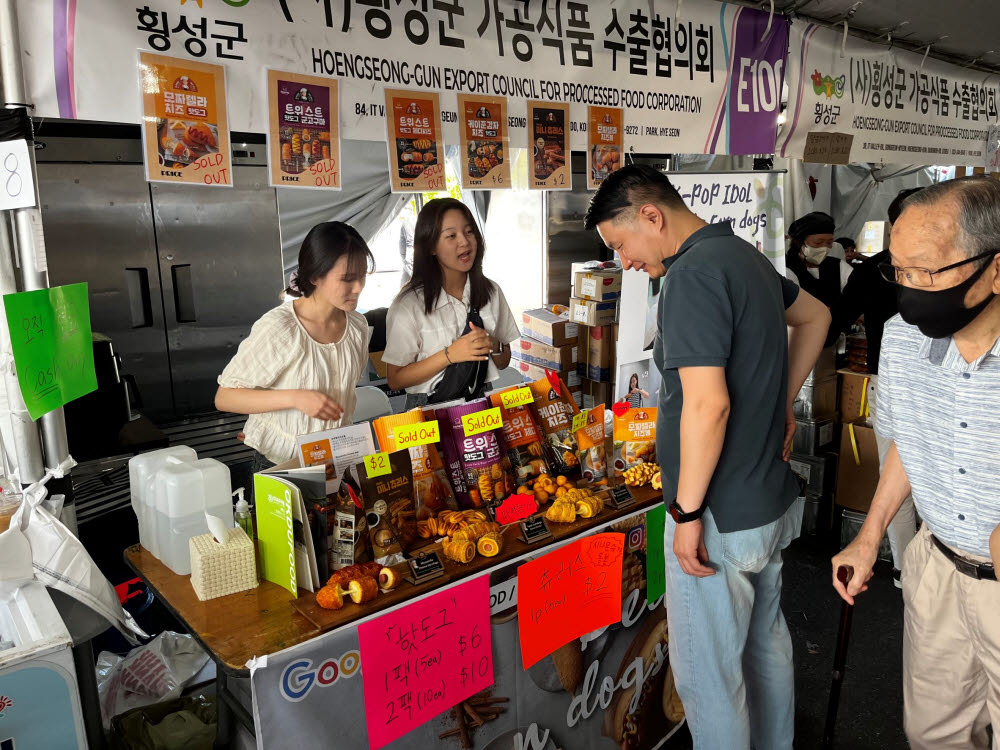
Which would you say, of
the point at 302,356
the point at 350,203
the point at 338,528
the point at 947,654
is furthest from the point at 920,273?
the point at 350,203

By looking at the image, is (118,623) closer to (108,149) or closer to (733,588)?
(733,588)

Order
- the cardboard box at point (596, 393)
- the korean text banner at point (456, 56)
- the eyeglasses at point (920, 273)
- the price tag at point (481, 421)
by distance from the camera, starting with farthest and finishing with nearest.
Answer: the cardboard box at point (596, 393)
the price tag at point (481, 421)
the korean text banner at point (456, 56)
the eyeglasses at point (920, 273)

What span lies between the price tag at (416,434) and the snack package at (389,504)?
0.06 m

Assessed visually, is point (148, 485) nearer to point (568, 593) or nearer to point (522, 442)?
point (522, 442)

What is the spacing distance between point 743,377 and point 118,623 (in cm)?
176

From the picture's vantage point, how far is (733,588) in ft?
6.59

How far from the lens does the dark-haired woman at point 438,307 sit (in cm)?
304

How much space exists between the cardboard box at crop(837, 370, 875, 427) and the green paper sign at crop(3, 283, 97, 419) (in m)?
4.19

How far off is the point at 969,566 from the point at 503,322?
2073mm

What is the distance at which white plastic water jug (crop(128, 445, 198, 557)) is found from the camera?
2.07m

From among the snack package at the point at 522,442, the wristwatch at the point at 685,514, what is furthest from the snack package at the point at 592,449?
the wristwatch at the point at 685,514

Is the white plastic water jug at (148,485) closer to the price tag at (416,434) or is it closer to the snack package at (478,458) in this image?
the price tag at (416,434)

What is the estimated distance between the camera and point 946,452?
176 centimetres

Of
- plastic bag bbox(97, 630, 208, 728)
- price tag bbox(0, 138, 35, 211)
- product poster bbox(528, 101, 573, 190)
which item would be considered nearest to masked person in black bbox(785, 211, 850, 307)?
product poster bbox(528, 101, 573, 190)
